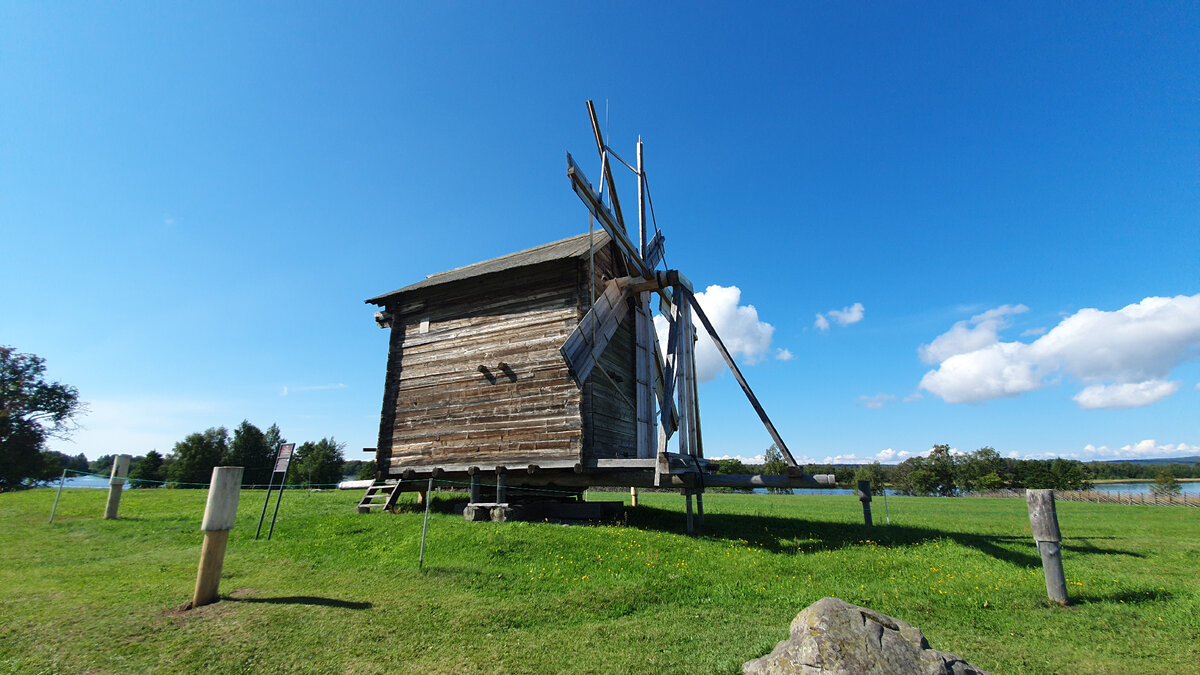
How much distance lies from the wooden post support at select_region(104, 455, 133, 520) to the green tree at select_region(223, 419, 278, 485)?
38.4m

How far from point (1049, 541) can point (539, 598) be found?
22.8 ft

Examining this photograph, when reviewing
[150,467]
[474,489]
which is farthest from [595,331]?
[150,467]

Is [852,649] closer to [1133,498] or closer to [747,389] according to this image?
[747,389]

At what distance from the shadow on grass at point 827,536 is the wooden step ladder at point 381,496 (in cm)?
681

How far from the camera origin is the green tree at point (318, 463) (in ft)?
165

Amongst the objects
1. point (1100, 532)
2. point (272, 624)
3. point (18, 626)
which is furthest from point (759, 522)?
point (18, 626)

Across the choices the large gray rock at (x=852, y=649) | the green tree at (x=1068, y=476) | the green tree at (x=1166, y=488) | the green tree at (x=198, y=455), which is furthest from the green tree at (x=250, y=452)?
the green tree at (x=1068, y=476)

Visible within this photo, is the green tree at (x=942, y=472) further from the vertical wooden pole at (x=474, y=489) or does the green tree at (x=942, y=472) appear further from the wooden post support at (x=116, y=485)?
the wooden post support at (x=116, y=485)

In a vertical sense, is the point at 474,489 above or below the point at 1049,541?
above

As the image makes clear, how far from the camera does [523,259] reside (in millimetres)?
16250

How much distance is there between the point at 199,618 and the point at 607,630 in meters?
4.35

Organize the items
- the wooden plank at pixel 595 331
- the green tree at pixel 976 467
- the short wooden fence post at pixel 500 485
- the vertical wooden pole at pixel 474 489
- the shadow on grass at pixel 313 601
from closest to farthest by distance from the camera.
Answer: the shadow on grass at pixel 313 601 → the wooden plank at pixel 595 331 → the short wooden fence post at pixel 500 485 → the vertical wooden pole at pixel 474 489 → the green tree at pixel 976 467

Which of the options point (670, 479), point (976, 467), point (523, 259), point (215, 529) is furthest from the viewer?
point (976, 467)

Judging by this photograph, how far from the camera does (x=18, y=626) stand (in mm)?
5117
